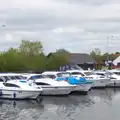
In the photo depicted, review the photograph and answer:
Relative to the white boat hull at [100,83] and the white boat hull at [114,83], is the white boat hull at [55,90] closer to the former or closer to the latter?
the white boat hull at [100,83]

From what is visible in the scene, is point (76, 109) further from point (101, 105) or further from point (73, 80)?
point (73, 80)

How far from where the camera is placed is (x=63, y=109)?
35.2 metres

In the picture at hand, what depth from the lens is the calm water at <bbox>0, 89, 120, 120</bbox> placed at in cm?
3125

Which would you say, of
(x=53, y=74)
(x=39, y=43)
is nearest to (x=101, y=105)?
(x=53, y=74)

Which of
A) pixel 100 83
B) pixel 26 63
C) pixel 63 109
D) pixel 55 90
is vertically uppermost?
pixel 26 63

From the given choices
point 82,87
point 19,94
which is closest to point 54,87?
point 82,87

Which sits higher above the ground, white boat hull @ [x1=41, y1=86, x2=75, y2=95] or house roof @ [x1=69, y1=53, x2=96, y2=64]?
house roof @ [x1=69, y1=53, x2=96, y2=64]

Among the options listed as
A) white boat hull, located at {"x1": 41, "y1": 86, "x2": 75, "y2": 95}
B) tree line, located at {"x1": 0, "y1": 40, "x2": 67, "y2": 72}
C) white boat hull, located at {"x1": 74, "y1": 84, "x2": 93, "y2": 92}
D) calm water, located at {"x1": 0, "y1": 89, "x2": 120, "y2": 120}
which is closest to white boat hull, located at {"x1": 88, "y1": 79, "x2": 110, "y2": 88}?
white boat hull, located at {"x1": 74, "y1": 84, "x2": 93, "y2": 92}

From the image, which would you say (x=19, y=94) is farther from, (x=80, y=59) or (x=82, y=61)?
(x=80, y=59)

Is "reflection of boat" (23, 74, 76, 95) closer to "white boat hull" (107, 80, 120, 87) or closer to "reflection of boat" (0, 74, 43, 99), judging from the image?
"reflection of boat" (0, 74, 43, 99)

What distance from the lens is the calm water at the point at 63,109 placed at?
103 feet

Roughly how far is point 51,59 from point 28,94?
180 ft

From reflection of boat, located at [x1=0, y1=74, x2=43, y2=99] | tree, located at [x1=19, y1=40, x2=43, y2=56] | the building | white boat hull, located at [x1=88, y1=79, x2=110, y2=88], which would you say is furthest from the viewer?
the building

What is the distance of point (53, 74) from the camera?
170 ft
